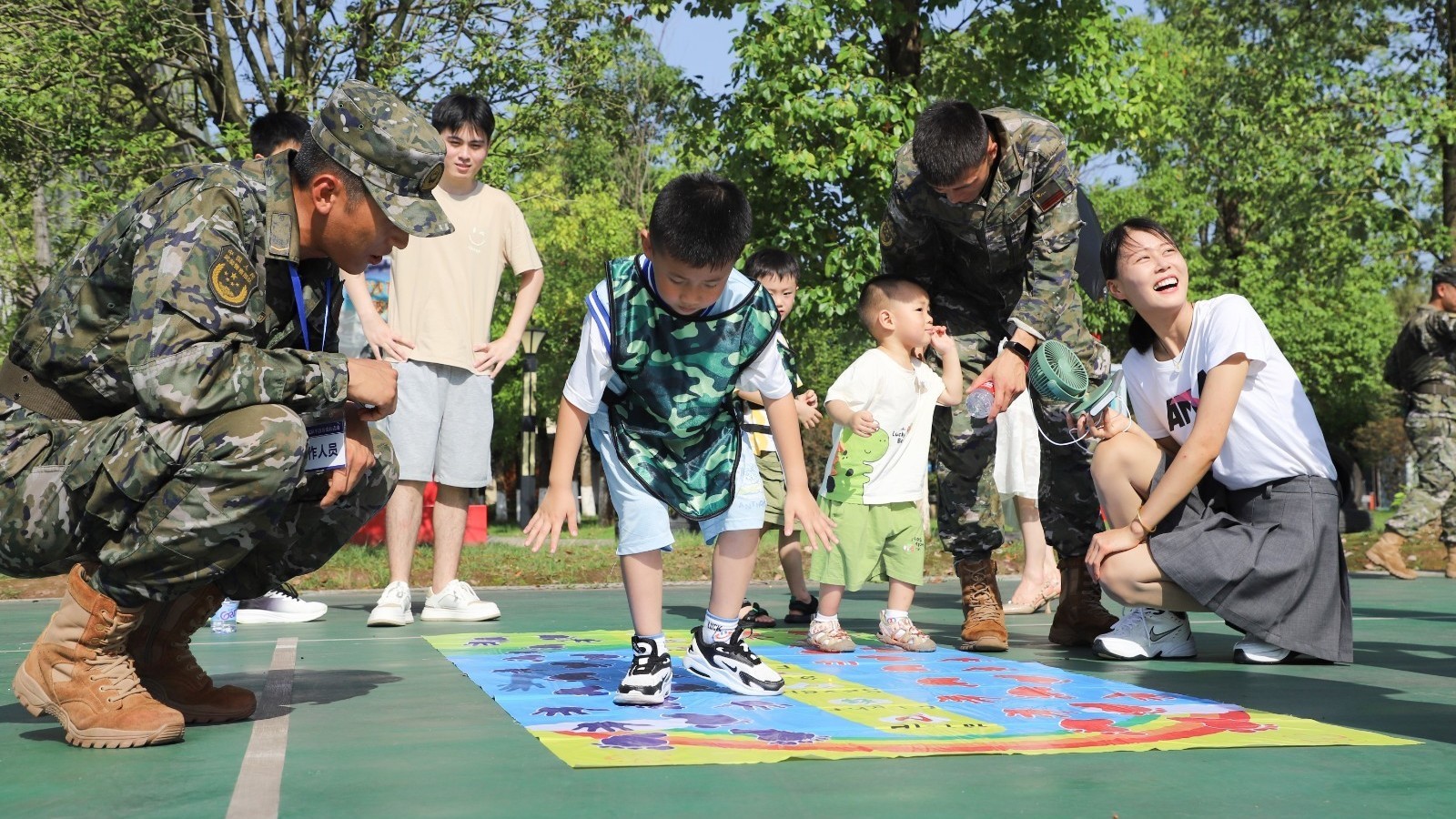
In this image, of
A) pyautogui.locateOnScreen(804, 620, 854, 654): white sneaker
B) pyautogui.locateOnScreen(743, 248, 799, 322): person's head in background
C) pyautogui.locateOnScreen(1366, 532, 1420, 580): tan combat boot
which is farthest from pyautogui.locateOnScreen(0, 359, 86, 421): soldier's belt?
pyautogui.locateOnScreen(1366, 532, 1420, 580): tan combat boot

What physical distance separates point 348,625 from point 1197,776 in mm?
4460

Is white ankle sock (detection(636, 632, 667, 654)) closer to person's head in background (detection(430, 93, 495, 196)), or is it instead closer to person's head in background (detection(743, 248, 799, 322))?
person's head in background (detection(743, 248, 799, 322))

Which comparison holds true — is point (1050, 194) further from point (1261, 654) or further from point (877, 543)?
point (1261, 654)

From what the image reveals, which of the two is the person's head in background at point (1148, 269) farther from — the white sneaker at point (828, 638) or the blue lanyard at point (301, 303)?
the blue lanyard at point (301, 303)

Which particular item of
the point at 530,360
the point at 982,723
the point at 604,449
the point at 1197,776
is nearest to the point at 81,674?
the point at 604,449

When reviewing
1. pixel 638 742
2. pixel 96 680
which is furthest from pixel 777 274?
pixel 96 680

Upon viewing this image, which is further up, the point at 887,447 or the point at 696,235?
the point at 696,235

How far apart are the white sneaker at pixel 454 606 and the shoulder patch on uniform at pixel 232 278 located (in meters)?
3.48

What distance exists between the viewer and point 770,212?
1644 centimetres

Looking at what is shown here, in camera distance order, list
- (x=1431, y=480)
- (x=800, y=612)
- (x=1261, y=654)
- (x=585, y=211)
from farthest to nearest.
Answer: (x=585, y=211) < (x=1431, y=480) < (x=800, y=612) < (x=1261, y=654)

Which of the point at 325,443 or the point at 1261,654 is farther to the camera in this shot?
the point at 1261,654

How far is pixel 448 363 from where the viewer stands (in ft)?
22.1

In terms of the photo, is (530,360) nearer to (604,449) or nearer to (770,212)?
(770,212)

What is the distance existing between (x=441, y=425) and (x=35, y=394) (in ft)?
11.0
